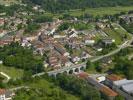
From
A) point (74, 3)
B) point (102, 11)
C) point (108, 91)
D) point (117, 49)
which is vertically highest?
point (74, 3)

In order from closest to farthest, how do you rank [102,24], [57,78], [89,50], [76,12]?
[57,78] < [89,50] < [102,24] < [76,12]

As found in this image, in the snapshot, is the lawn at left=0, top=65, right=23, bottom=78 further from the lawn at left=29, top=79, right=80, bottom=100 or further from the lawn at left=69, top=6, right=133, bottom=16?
the lawn at left=69, top=6, right=133, bottom=16

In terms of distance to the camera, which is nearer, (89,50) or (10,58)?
(10,58)

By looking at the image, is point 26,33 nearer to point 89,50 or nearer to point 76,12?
point 89,50

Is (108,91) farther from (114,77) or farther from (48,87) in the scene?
(48,87)

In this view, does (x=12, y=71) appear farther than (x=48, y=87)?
Yes

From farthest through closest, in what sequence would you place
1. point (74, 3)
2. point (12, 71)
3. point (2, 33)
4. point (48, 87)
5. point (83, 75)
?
point (74, 3) → point (2, 33) → point (12, 71) → point (83, 75) → point (48, 87)

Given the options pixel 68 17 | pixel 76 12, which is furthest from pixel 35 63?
pixel 76 12

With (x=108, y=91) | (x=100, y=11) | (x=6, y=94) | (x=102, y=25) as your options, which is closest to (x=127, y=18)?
(x=102, y=25)

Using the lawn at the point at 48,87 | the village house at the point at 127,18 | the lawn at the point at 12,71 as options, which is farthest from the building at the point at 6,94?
the village house at the point at 127,18
